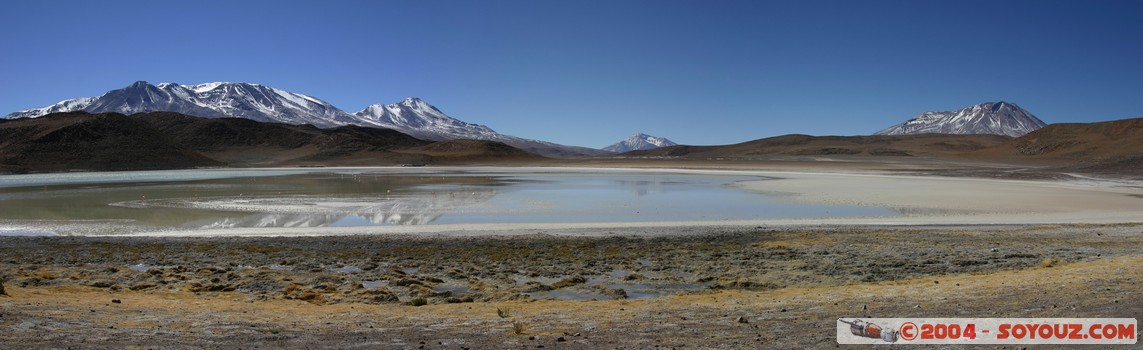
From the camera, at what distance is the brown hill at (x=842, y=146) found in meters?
118

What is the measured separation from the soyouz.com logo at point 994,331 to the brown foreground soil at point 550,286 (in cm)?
31

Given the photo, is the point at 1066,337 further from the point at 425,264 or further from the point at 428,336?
the point at 425,264

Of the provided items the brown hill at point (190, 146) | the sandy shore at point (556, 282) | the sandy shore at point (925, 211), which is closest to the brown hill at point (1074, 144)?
the sandy shore at point (925, 211)

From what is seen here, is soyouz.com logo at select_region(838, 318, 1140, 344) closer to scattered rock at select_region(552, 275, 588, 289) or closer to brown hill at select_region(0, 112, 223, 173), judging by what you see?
scattered rock at select_region(552, 275, 588, 289)

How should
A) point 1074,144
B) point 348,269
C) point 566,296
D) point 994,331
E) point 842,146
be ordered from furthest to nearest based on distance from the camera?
1. point 842,146
2. point 1074,144
3. point 348,269
4. point 566,296
5. point 994,331

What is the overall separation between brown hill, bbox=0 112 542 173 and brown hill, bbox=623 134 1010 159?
40.1m

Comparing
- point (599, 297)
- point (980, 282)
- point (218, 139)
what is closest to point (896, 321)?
point (980, 282)

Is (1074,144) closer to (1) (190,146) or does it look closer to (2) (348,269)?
(2) (348,269)

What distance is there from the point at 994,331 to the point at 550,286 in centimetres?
573

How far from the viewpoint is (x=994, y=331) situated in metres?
5.62

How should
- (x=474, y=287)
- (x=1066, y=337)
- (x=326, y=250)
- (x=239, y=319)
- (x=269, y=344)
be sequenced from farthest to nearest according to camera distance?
(x=326, y=250)
(x=474, y=287)
(x=239, y=319)
(x=269, y=344)
(x=1066, y=337)

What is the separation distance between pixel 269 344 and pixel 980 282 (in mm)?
8206

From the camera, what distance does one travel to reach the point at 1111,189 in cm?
3150

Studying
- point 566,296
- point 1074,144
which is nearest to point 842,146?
point 1074,144
